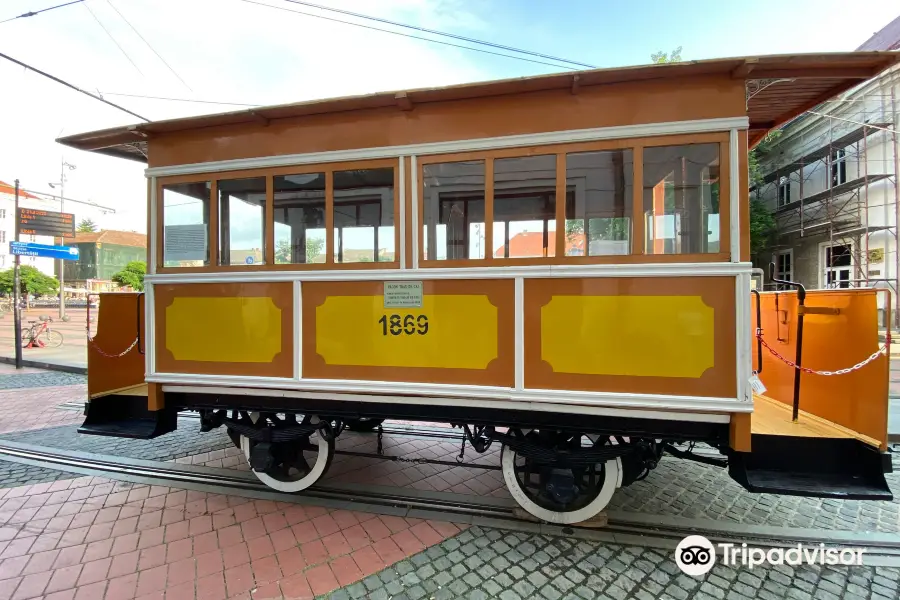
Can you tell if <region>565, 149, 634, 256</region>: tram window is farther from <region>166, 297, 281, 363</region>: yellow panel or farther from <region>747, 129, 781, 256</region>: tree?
<region>747, 129, 781, 256</region>: tree

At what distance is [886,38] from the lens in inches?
533

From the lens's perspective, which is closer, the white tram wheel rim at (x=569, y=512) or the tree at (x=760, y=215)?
the white tram wheel rim at (x=569, y=512)

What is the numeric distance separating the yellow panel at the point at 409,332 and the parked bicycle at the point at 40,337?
15146 mm

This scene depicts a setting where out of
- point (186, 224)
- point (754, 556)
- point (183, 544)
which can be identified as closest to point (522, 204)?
point (186, 224)

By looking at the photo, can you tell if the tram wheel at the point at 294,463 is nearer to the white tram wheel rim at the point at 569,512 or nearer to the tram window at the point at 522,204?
the white tram wheel rim at the point at 569,512

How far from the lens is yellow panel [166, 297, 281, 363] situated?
3.13 m

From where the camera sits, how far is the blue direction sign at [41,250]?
1080 centimetres

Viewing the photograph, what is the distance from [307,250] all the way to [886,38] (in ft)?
68.3

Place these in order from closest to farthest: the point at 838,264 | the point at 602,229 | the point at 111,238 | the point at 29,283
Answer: the point at 602,229 → the point at 838,264 → the point at 29,283 → the point at 111,238

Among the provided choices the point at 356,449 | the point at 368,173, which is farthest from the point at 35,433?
the point at 368,173

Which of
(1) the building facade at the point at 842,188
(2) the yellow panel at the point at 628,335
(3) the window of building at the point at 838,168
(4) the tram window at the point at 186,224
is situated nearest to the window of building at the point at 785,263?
(1) the building facade at the point at 842,188

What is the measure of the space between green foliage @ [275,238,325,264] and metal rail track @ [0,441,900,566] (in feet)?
6.67

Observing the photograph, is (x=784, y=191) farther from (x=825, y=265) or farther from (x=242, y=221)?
(x=242, y=221)

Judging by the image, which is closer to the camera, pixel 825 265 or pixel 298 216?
pixel 298 216
